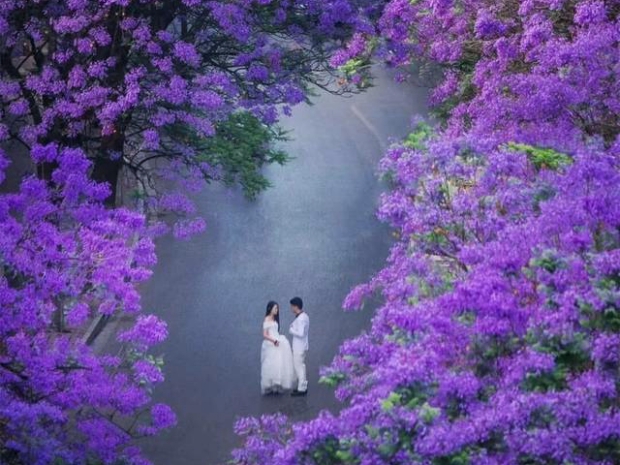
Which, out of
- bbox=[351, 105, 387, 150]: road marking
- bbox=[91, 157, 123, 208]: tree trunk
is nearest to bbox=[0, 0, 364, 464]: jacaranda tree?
bbox=[91, 157, 123, 208]: tree trunk

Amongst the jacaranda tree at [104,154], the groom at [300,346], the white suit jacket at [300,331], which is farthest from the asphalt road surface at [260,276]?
the jacaranda tree at [104,154]

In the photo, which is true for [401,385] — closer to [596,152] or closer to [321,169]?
[596,152]

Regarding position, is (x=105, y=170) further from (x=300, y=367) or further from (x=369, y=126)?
(x=369, y=126)

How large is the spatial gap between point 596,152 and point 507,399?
325cm

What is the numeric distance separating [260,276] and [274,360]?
21.6 ft

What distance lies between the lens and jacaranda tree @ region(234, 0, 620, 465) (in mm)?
9625

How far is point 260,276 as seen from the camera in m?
26.5

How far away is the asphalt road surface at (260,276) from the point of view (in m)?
19.8

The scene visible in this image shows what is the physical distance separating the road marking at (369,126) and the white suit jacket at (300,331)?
57.3 ft

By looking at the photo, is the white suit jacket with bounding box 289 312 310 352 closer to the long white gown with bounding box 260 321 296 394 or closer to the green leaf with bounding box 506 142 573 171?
the long white gown with bounding box 260 321 296 394

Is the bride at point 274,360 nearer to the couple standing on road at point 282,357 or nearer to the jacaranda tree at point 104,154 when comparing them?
the couple standing on road at point 282,357

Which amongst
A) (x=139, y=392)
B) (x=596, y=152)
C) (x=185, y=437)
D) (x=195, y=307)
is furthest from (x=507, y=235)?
(x=195, y=307)

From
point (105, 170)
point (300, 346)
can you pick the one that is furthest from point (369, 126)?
point (300, 346)

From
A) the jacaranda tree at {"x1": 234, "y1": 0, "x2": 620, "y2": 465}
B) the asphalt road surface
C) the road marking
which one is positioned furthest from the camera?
the road marking
